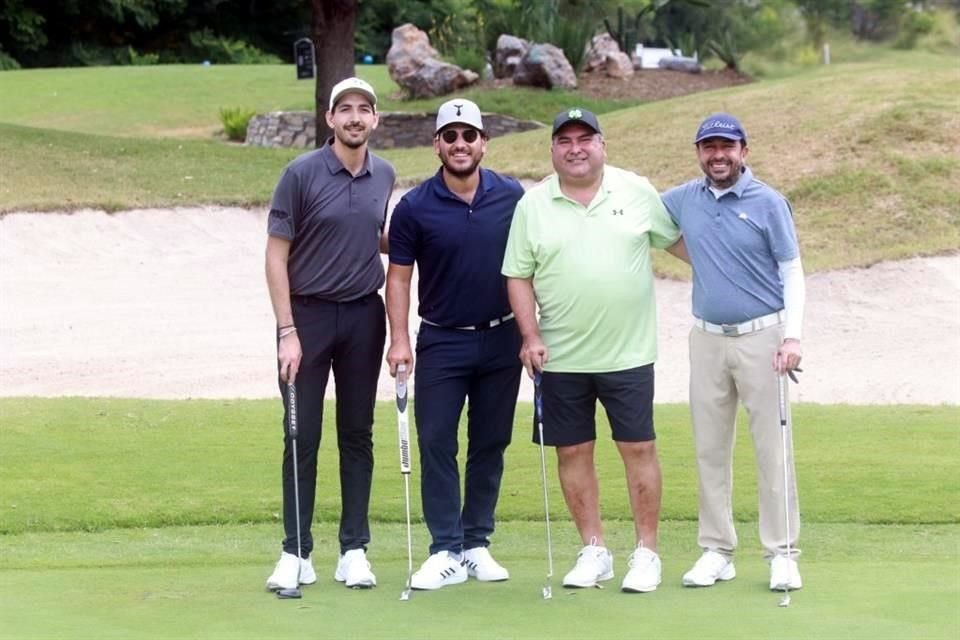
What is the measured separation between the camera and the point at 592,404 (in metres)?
6.80

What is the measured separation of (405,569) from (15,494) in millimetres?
3192

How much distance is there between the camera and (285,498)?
22.7 feet

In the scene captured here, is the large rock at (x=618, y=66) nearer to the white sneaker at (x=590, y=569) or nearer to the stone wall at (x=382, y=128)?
the stone wall at (x=382, y=128)

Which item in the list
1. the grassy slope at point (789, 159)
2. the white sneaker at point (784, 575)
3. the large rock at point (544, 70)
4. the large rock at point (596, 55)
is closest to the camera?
the white sneaker at point (784, 575)

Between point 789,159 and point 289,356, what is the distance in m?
15.0

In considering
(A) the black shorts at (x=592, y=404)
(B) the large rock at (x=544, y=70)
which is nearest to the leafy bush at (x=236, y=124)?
(B) the large rock at (x=544, y=70)

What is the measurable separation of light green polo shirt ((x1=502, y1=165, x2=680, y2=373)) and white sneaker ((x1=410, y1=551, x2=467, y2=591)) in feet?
2.82

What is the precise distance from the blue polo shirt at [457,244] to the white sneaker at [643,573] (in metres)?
1.10

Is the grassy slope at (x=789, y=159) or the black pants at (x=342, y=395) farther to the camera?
the grassy slope at (x=789, y=159)

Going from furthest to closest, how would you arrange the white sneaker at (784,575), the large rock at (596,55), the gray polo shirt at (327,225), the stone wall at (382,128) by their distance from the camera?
the large rock at (596,55) → the stone wall at (382,128) → the gray polo shirt at (327,225) → the white sneaker at (784,575)

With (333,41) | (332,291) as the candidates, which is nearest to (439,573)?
(332,291)

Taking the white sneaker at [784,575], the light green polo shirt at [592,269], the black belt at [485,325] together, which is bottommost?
the white sneaker at [784,575]

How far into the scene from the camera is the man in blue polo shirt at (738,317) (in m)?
6.49

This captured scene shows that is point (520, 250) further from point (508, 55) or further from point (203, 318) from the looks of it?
point (508, 55)
